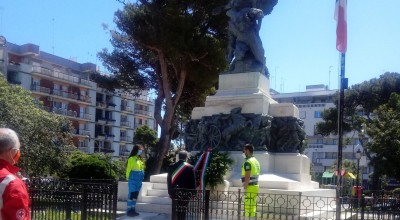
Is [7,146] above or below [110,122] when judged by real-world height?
below

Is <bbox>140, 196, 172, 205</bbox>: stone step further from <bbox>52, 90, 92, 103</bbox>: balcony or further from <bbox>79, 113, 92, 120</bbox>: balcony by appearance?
<bbox>79, 113, 92, 120</bbox>: balcony

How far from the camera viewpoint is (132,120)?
228 ft

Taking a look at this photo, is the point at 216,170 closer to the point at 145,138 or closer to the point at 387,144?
the point at 387,144

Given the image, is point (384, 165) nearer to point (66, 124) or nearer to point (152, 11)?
point (152, 11)

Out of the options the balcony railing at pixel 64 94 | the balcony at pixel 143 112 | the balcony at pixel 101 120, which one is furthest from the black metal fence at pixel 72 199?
the balcony at pixel 143 112

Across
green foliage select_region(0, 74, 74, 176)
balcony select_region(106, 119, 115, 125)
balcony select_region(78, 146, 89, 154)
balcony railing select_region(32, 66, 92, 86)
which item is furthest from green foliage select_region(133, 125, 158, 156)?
green foliage select_region(0, 74, 74, 176)

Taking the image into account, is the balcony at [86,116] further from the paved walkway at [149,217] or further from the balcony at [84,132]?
the paved walkway at [149,217]

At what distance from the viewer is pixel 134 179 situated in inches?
412

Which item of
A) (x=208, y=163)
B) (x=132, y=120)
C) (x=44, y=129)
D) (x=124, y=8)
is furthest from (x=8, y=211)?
(x=132, y=120)

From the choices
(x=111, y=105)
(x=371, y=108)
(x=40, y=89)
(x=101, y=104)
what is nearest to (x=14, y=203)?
(x=371, y=108)

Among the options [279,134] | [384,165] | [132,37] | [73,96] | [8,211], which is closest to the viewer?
[8,211]

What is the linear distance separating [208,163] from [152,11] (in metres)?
13.1

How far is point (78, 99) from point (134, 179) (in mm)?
50218

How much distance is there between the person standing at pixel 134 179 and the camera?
10.2 meters
